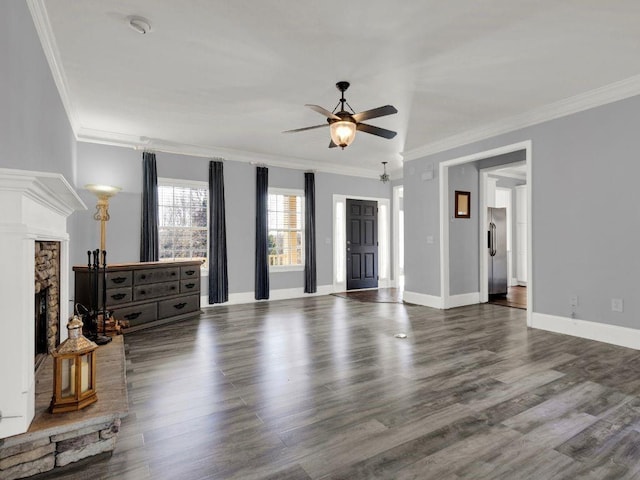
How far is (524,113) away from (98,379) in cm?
532

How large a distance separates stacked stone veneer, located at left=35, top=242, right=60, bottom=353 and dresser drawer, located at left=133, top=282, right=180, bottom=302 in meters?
1.55

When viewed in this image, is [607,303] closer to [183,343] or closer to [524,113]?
[524,113]

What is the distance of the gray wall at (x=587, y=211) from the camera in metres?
3.75

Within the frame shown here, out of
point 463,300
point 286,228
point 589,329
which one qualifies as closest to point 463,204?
point 463,300

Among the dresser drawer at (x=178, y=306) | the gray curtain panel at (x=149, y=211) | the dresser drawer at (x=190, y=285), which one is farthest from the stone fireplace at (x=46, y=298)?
the gray curtain panel at (x=149, y=211)

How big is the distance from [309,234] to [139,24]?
4946mm

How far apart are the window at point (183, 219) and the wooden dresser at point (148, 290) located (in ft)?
2.13

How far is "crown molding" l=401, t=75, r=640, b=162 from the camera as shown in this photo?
3738mm

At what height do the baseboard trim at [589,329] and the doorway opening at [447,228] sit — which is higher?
the doorway opening at [447,228]

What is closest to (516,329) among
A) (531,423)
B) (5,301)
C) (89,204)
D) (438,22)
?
(531,423)

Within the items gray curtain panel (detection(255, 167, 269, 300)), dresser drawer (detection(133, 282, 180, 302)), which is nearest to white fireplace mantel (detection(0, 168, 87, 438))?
dresser drawer (detection(133, 282, 180, 302))

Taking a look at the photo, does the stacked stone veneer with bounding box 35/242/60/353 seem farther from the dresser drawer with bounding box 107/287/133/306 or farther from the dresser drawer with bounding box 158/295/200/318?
the dresser drawer with bounding box 158/295/200/318

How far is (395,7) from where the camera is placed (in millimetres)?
2488

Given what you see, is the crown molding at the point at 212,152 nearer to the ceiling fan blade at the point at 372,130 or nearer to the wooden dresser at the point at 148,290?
the wooden dresser at the point at 148,290
